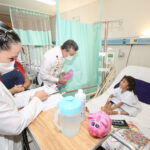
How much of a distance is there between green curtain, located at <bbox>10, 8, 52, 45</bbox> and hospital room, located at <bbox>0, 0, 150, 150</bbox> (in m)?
0.03

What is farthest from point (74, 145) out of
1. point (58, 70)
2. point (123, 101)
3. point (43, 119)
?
point (58, 70)

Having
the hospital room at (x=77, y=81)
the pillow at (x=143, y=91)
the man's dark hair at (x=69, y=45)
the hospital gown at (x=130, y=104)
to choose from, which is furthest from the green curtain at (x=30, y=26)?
the pillow at (x=143, y=91)

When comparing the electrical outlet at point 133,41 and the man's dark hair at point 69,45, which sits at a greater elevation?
the electrical outlet at point 133,41

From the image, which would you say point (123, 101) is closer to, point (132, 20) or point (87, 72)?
point (87, 72)

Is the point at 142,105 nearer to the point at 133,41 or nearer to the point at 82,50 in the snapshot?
the point at 133,41

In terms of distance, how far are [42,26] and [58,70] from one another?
9.27 ft

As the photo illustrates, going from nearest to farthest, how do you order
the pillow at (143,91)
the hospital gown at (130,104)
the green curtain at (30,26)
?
the hospital gown at (130,104) → the pillow at (143,91) → the green curtain at (30,26)

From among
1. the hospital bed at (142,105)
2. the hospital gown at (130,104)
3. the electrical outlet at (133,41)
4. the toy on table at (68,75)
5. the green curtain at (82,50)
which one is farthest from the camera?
the electrical outlet at (133,41)

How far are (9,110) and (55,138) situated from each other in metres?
0.32

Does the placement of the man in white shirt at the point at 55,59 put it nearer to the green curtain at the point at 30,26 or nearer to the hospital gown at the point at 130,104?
the hospital gown at the point at 130,104

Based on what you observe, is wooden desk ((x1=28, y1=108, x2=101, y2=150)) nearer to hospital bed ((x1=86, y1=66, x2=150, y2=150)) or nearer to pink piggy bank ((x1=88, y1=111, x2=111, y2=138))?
pink piggy bank ((x1=88, y1=111, x2=111, y2=138))

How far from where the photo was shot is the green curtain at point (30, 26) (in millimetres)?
3141

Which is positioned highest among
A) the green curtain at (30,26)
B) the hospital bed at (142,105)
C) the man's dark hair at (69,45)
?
the green curtain at (30,26)

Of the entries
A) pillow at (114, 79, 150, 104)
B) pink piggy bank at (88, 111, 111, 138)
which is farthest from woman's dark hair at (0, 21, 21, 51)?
pillow at (114, 79, 150, 104)
